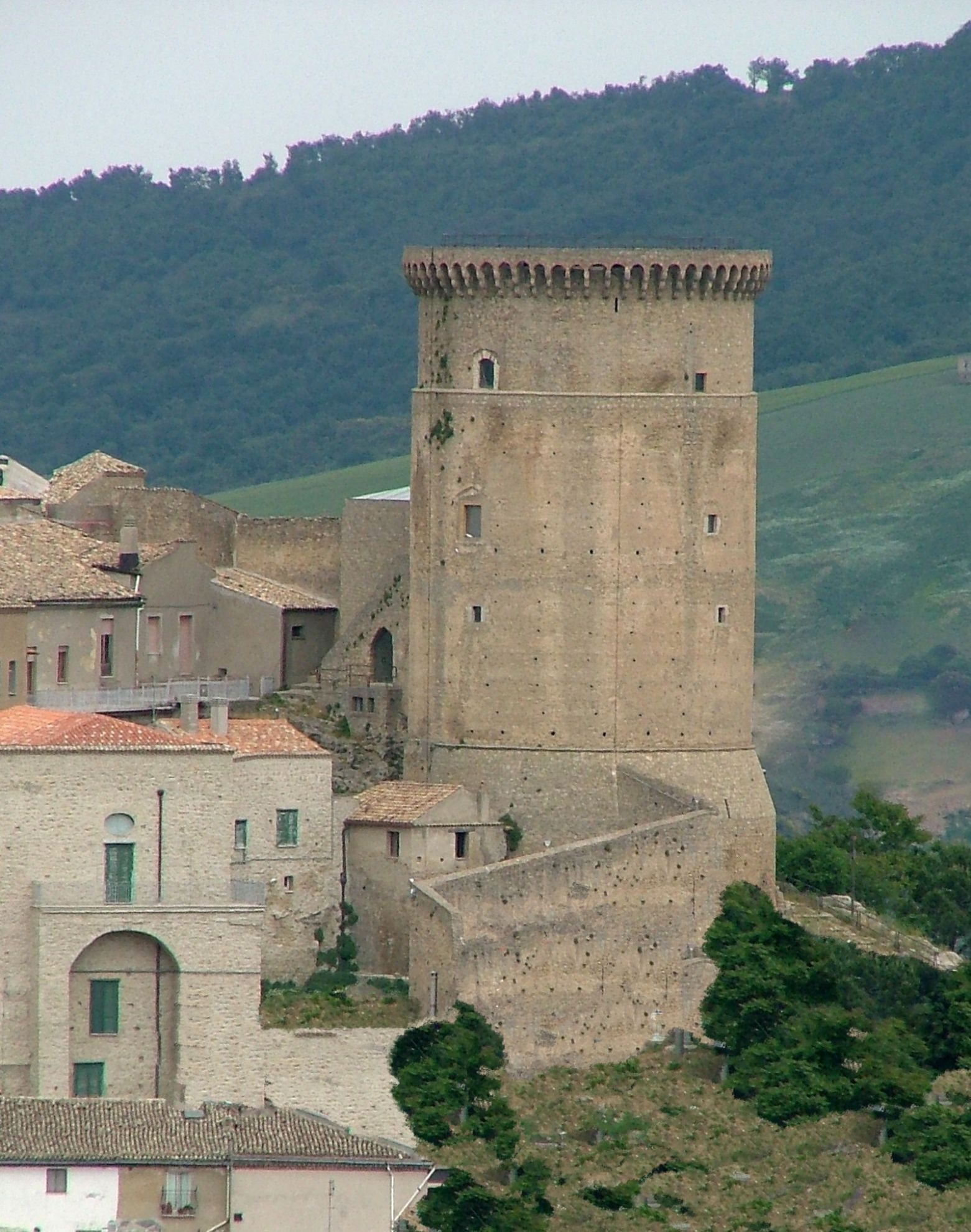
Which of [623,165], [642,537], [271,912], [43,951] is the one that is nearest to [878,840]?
[642,537]

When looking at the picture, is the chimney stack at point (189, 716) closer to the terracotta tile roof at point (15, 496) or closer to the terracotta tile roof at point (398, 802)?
the terracotta tile roof at point (398, 802)

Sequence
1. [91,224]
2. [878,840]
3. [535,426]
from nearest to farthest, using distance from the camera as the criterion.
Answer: [535,426]
[878,840]
[91,224]

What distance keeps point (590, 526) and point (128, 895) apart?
33.1 feet

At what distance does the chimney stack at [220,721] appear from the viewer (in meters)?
54.8

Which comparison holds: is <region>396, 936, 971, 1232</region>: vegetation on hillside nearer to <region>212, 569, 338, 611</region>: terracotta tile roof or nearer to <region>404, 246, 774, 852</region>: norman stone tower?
<region>404, 246, 774, 852</region>: norman stone tower

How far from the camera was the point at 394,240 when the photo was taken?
479 ft

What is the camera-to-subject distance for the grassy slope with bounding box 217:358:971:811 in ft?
363

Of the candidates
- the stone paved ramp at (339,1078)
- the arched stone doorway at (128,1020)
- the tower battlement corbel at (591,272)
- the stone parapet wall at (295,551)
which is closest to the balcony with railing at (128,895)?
the arched stone doorway at (128,1020)

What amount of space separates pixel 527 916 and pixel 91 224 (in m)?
98.8

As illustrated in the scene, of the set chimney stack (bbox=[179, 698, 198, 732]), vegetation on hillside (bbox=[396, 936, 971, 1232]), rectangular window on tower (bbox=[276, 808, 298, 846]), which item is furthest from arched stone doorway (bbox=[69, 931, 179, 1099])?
chimney stack (bbox=[179, 698, 198, 732])

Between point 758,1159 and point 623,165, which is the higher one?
point 623,165

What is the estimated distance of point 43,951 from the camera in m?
50.4

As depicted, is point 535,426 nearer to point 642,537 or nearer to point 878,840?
point 642,537

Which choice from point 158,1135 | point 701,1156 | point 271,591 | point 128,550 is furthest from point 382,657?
point 158,1135
